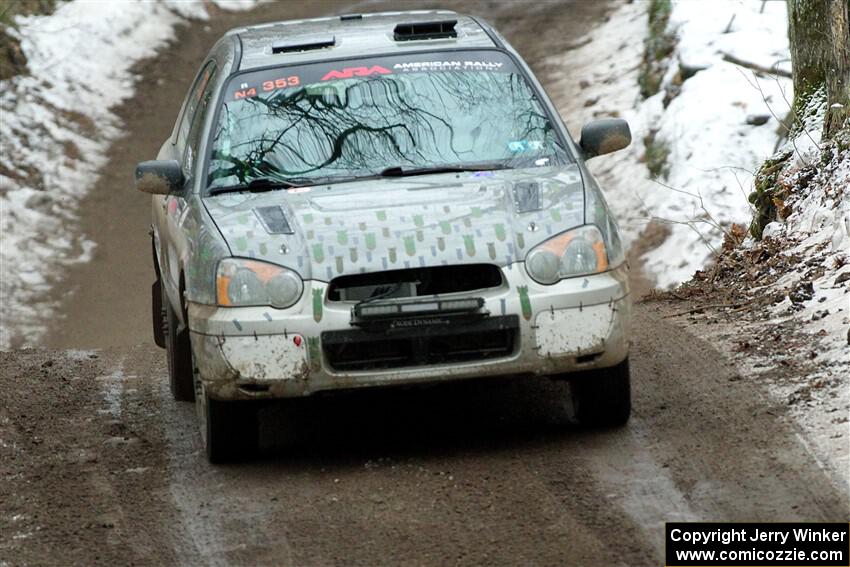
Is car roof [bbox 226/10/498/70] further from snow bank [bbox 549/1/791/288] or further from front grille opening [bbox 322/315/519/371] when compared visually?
snow bank [bbox 549/1/791/288]

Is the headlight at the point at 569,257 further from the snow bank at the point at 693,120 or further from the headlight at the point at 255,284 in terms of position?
the snow bank at the point at 693,120

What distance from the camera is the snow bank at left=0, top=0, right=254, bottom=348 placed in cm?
1509

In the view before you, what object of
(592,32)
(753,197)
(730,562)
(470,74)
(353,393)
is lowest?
(730,562)

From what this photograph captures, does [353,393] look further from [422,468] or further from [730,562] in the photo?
[730,562]

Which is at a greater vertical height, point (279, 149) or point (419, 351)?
point (279, 149)

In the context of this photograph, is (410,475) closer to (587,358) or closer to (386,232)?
(587,358)

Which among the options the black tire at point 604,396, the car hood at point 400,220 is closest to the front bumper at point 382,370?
the car hood at point 400,220

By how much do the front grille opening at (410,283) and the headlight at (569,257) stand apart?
6.4 inches

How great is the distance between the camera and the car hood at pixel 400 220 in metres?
5.87

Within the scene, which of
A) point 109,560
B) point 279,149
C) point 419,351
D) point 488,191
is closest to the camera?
point 109,560

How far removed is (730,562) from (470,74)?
3.10 m

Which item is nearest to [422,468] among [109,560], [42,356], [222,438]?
[222,438]

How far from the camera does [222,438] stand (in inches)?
246

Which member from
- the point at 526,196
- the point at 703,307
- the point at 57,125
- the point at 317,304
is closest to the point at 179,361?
the point at 317,304
